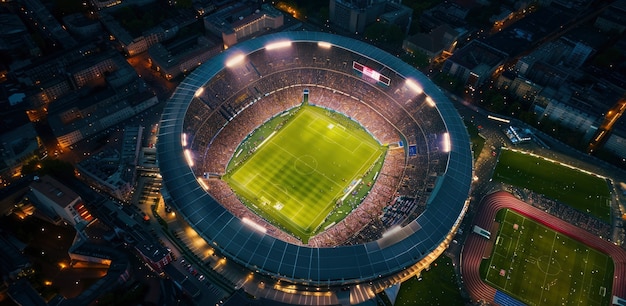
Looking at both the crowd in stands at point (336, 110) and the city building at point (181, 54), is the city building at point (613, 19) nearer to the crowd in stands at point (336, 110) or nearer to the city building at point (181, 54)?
the crowd in stands at point (336, 110)

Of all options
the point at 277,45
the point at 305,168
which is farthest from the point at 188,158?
the point at 277,45

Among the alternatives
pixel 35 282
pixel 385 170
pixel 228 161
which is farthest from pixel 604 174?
pixel 35 282

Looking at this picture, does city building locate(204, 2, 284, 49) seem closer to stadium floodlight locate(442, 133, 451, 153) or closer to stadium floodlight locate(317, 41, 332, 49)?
stadium floodlight locate(317, 41, 332, 49)

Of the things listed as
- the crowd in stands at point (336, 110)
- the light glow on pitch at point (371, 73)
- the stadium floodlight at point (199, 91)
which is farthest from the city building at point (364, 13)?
the stadium floodlight at point (199, 91)

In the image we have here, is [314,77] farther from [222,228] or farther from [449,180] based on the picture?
[222,228]

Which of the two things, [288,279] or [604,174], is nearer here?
[288,279]

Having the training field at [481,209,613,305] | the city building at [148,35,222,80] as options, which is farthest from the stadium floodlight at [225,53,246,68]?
the training field at [481,209,613,305]
